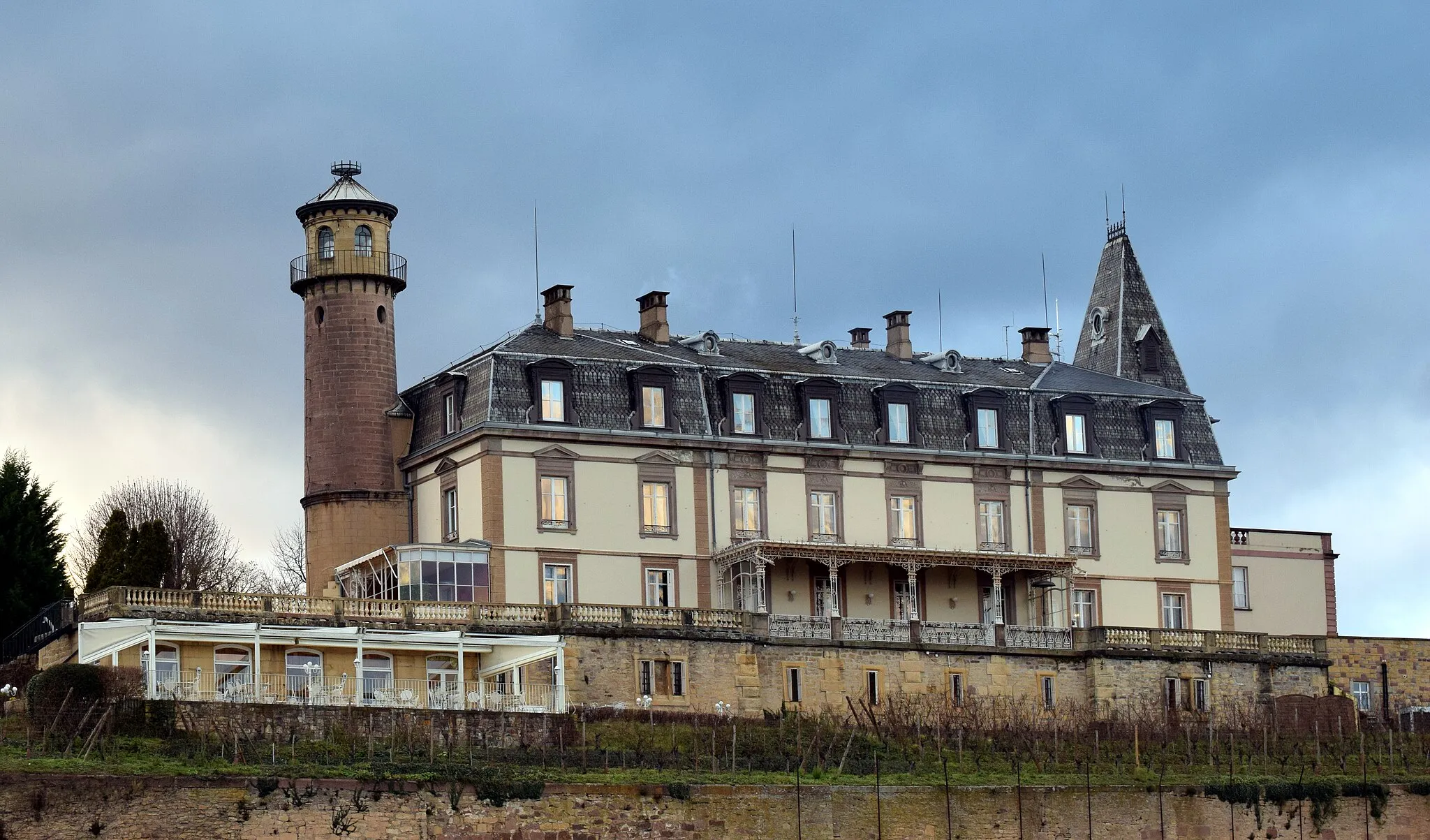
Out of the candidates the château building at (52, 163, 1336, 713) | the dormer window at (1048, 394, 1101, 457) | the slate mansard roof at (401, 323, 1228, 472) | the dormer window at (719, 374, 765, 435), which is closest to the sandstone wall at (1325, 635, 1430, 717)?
the château building at (52, 163, 1336, 713)

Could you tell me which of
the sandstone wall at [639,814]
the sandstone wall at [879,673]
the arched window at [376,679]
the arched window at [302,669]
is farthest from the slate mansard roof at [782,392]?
the sandstone wall at [639,814]

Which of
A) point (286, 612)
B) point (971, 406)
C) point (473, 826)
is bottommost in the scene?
point (473, 826)

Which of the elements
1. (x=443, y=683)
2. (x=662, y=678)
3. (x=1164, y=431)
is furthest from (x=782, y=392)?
(x=443, y=683)

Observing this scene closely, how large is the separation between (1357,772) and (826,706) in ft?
45.4

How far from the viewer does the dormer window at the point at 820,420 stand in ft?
251

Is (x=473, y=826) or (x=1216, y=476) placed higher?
(x=1216, y=476)

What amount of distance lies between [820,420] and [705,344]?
4.53 metres

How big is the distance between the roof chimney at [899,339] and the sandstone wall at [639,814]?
22.6 m

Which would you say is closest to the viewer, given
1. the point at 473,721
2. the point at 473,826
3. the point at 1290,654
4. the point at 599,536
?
the point at 473,826

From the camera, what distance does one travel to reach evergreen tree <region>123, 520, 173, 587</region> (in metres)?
76.4

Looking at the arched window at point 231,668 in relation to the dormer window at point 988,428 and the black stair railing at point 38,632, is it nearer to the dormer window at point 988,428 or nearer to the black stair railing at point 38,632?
the black stair railing at point 38,632

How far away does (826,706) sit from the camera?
71.2 meters

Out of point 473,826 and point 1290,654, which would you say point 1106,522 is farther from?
point 473,826

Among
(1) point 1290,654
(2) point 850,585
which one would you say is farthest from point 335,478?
(1) point 1290,654
